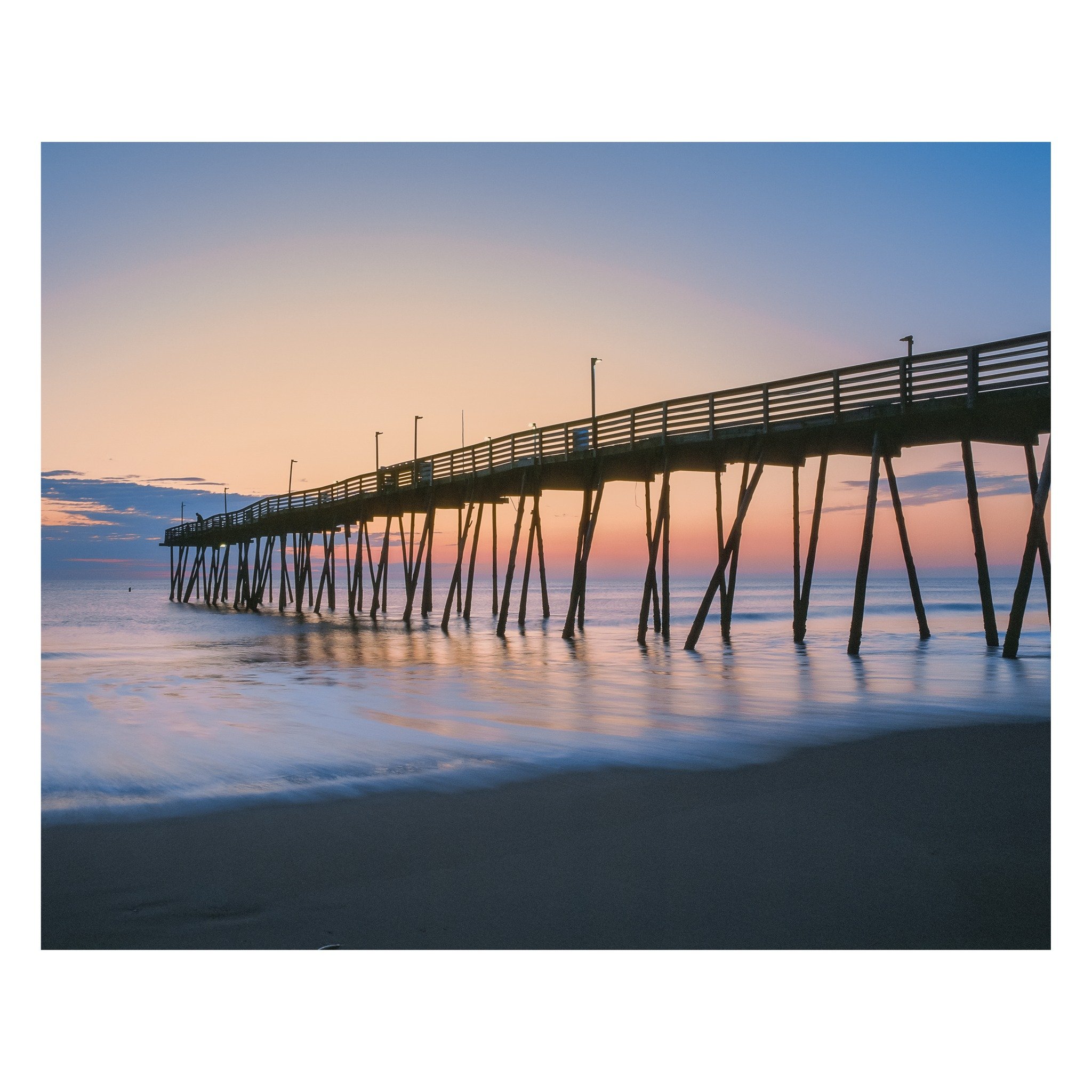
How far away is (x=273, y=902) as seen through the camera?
3988 millimetres

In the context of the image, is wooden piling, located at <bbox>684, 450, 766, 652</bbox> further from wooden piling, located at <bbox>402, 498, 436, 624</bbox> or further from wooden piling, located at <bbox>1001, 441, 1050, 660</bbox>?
wooden piling, located at <bbox>402, 498, 436, 624</bbox>

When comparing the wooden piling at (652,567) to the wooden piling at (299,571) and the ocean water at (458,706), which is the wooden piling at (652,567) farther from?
the wooden piling at (299,571)

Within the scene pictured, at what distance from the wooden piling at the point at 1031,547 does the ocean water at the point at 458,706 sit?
2.58ft

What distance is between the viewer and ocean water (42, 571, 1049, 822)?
6836 millimetres

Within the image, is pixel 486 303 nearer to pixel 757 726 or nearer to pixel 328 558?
pixel 757 726

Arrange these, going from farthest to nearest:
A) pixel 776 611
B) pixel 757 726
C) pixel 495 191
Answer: pixel 776 611
pixel 757 726
pixel 495 191

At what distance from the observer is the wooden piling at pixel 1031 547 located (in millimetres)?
11969

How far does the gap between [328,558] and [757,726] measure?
35667 mm

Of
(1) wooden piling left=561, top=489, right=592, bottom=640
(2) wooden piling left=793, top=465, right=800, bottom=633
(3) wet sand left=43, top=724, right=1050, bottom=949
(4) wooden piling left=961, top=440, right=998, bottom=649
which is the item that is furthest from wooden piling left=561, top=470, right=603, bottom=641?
(3) wet sand left=43, top=724, right=1050, bottom=949

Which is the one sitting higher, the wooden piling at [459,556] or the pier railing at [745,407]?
the pier railing at [745,407]

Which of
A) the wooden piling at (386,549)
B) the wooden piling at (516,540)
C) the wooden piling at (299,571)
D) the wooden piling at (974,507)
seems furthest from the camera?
the wooden piling at (299,571)

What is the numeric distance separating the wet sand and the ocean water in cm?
79

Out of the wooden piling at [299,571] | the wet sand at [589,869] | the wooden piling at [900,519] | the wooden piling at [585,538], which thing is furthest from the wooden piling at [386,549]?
the wet sand at [589,869]
